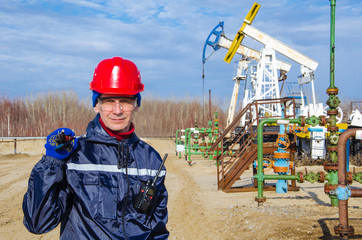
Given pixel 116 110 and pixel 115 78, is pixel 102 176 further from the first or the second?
pixel 115 78

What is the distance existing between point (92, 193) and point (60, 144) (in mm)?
328

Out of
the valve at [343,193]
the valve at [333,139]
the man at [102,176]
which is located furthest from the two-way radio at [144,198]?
the valve at [333,139]

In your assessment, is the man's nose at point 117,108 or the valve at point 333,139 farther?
the valve at point 333,139

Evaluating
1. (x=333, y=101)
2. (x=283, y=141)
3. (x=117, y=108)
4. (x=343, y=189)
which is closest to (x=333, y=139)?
(x=333, y=101)

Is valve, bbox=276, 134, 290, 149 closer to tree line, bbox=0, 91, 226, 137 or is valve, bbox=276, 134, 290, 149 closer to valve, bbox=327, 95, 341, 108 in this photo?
valve, bbox=327, 95, 341, 108

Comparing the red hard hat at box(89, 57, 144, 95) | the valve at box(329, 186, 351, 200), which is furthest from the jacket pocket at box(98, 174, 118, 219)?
the valve at box(329, 186, 351, 200)

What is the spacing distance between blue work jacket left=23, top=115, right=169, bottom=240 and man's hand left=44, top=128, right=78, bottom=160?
0.13ft

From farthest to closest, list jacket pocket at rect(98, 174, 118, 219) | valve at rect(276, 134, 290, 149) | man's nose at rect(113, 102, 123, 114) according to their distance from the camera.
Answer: valve at rect(276, 134, 290, 149) → man's nose at rect(113, 102, 123, 114) → jacket pocket at rect(98, 174, 118, 219)

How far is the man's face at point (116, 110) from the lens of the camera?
94.4 inches

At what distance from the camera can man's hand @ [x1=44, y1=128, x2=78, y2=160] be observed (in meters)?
2.08

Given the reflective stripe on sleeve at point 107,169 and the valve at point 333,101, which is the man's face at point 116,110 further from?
the valve at point 333,101

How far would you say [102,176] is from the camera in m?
2.25

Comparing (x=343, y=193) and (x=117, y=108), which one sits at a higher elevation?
(x=117, y=108)

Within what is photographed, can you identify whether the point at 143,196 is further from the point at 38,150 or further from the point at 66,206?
the point at 38,150
